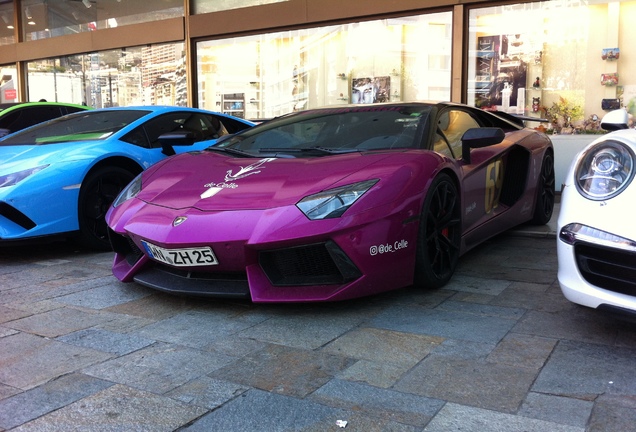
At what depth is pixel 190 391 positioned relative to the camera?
7.60 ft

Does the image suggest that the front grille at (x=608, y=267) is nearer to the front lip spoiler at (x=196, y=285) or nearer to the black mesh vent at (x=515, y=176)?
the front lip spoiler at (x=196, y=285)

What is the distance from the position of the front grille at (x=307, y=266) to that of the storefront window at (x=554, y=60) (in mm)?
6215

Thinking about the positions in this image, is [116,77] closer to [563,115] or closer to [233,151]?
[563,115]

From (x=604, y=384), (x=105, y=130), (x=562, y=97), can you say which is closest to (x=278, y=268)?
(x=604, y=384)

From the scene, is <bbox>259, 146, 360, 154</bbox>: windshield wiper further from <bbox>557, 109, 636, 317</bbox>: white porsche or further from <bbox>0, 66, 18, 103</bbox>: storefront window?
<bbox>0, 66, 18, 103</bbox>: storefront window

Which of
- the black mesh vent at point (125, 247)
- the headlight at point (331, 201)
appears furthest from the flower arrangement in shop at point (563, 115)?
the black mesh vent at point (125, 247)

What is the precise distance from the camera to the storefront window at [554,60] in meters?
8.05

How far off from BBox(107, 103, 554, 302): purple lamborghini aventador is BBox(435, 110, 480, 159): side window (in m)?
0.01

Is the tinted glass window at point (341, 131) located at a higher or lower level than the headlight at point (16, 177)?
higher

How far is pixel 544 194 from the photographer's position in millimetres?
5445

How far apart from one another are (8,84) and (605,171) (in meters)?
15.8

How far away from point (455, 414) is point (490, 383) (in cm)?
32

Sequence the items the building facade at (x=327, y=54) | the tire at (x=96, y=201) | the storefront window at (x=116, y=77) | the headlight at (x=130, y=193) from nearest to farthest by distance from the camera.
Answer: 1. the headlight at (x=130, y=193)
2. the tire at (x=96, y=201)
3. the building facade at (x=327, y=54)
4. the storefront window at (x=116, y=77)

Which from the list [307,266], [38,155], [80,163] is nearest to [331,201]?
[307,266]
